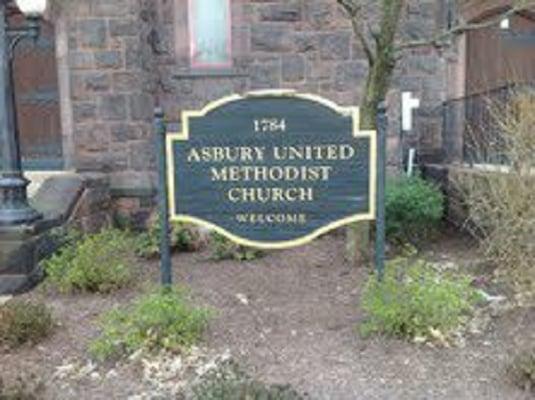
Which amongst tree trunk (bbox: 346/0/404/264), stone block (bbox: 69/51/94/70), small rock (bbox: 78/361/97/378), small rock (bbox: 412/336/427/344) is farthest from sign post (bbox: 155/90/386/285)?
stone block (bbox: 69/51/94/70)

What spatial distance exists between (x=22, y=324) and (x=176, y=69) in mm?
4990

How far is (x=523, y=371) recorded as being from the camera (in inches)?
177

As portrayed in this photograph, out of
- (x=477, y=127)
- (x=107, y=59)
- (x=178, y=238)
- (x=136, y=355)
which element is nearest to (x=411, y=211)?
(x=477, y=127)

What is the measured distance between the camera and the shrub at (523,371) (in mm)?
4465

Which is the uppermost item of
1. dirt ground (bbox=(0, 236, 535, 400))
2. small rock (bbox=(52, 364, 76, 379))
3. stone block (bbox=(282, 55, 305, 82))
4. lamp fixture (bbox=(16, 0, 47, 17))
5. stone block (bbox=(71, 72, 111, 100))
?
lamp fixture (bbox=(16, 0, 47, 17))

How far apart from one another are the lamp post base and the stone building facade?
5.79 ft

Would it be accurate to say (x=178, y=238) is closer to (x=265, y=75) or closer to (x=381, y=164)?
(x=265, y=75)

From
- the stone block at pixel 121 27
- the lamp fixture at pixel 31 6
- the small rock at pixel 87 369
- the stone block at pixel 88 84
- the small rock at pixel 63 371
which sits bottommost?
the small rock at pixel 63 371

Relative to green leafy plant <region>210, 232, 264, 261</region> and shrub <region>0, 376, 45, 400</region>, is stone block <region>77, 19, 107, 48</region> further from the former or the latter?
shrub <region>0, 376, 45, 400</region>

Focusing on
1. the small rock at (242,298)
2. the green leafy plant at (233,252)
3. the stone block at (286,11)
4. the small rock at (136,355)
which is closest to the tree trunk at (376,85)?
the green leafy plant at (233,252)

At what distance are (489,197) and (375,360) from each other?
8.32ft

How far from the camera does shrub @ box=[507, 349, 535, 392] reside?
446cm

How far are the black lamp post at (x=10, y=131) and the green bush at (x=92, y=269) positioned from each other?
0.65m

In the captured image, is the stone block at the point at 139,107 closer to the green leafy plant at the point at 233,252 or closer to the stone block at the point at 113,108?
the stone block at the point at 113,108
